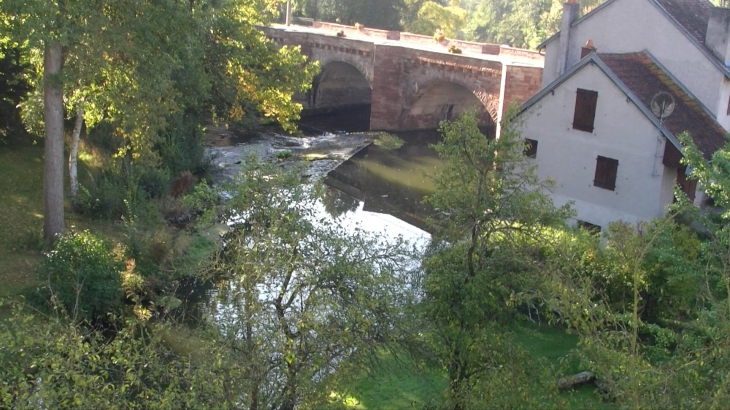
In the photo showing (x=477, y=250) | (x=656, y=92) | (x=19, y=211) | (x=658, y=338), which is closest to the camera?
(x=658, y=338)

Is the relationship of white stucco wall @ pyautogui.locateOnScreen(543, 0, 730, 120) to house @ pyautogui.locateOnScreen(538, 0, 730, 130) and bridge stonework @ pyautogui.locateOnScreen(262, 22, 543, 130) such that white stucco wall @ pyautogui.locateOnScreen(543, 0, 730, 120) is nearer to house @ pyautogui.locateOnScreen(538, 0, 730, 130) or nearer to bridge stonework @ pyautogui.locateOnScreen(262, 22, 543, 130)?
house @ pyautogui.locateOnScreen(538, 0, 730, 130)

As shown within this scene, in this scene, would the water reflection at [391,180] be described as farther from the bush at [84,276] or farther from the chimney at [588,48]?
the bush at [84,276]

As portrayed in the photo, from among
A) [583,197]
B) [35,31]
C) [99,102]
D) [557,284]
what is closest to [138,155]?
[99,102]

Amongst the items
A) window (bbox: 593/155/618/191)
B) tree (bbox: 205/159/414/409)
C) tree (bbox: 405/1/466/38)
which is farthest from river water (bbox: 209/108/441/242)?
tree (bbox: 405/1/466/38)

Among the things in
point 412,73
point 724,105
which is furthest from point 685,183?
point 412,73

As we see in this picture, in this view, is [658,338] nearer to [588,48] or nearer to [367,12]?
[588,48]

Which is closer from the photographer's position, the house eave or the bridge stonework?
the house eave

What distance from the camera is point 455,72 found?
1713 inches

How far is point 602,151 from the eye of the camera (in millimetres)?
23312

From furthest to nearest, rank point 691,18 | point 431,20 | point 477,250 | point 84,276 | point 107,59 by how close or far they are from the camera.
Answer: point 431,20 < point 691,18 < point 107,59 < point 84,276 < point 477,250

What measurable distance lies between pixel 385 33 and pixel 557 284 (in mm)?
44239

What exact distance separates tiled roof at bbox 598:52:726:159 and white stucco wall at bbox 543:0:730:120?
0.37m

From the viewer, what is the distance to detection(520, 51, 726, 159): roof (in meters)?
22.4

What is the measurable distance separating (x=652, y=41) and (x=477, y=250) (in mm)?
16921
